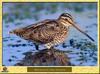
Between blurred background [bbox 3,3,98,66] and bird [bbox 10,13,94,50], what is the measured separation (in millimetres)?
26

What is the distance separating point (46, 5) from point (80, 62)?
54cm

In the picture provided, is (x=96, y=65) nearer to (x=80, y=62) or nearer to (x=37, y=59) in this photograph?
(x=80, y=62)

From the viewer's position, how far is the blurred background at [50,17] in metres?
2.40

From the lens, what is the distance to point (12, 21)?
2.43 meters

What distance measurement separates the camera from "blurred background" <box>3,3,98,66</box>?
7.89ft

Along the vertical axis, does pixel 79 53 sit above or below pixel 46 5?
below

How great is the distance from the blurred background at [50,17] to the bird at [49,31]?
0.03 metres

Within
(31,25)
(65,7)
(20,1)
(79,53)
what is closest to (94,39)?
(79,53)

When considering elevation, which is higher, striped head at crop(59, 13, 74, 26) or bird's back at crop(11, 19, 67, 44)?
striped head at crop(59, 13, 74, 26)

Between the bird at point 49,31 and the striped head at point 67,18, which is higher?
the striped head at point 67,18

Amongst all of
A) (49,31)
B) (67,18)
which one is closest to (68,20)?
(67,18)

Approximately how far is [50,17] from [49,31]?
0.37 ft

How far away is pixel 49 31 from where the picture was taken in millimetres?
2412

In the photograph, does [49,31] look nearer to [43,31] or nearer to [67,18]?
[43,31]
